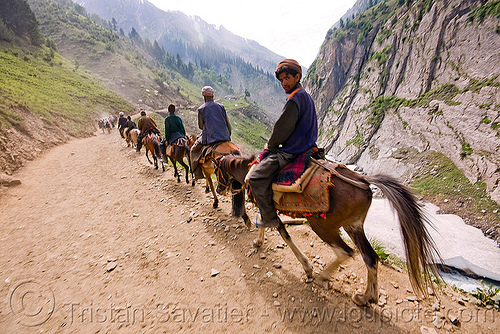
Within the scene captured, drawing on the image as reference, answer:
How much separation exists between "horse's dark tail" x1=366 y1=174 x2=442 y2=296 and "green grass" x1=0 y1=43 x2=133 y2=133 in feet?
61.1

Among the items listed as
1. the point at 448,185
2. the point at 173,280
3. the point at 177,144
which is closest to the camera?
the point at 173,280

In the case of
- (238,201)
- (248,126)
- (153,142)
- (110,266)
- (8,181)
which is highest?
(238,201)

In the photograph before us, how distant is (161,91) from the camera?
216 feet

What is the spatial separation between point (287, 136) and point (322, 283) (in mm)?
2506

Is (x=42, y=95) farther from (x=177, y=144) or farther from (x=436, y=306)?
(x=436, y=306)

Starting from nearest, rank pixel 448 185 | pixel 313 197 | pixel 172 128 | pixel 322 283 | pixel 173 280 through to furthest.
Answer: pixel 313 197 < pixel 322 283 < pixel 173 280 < pixel 172 128 < pixel 448 185

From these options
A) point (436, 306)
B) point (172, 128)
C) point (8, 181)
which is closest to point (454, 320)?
point (436, 306)

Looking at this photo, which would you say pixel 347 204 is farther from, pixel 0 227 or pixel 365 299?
→ pixel 0 227

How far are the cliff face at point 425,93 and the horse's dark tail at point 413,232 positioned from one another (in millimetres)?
19927

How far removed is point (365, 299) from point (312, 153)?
7.63 feet

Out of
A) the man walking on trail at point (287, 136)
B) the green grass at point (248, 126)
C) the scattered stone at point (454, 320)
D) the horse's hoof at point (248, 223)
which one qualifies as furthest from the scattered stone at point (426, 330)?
the green grass at point (248, 126)

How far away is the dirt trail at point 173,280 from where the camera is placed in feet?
9.23

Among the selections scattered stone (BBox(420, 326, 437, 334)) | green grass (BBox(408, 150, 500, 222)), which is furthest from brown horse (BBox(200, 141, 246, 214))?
green grass (BBox(408, 150, 500, 222))

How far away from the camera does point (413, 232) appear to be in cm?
259
